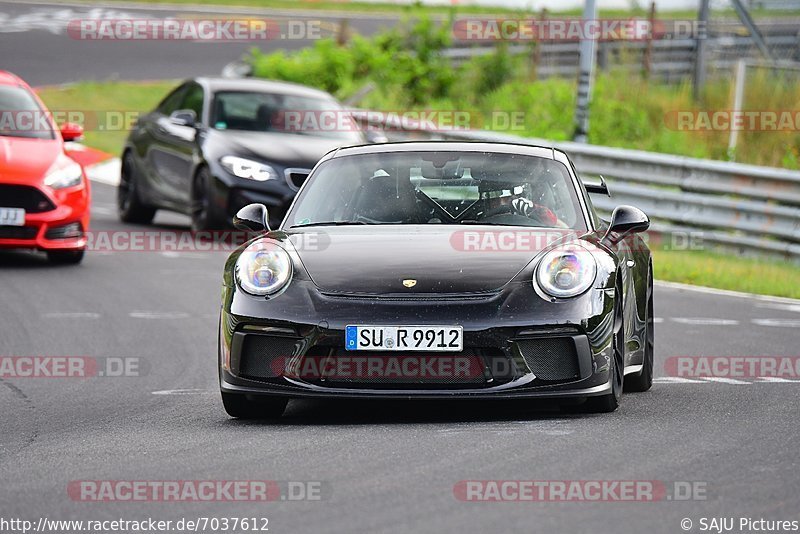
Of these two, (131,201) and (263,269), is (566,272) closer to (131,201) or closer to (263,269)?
(263,269)

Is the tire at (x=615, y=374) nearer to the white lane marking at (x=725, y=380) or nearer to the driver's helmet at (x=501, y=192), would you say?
the driver's helmet at (x=501, y=192)

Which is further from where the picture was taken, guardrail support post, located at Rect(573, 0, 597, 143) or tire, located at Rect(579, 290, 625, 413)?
guardrail support post, located at Rect(573, 0, 597, 143)

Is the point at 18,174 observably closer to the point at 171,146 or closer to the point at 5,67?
the point at 171,146

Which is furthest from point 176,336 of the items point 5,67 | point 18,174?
point 5,67

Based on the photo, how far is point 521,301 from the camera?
273 inches

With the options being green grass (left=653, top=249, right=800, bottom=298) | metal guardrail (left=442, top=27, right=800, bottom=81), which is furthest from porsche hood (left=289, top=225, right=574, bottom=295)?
metal guardrail (left=442, top=27, right=800, bottom=81)

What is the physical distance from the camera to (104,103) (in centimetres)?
2884

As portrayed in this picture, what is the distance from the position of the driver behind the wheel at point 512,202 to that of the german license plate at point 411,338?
118 centimetres

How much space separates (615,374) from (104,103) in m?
22.7

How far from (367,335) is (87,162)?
18230 millimetres

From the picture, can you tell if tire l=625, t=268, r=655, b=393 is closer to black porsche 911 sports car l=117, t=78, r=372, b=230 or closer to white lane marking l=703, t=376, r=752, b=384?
white lane marking l=703, t=376, r=752, b=384

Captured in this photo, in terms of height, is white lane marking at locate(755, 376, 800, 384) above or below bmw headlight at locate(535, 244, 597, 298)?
below

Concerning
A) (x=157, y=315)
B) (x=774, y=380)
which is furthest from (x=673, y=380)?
(x=157, y=315)

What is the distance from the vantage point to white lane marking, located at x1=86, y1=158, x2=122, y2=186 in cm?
2287
